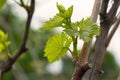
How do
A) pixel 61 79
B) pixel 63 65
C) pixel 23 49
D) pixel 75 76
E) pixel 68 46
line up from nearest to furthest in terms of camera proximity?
pixel 75 76
pixel 68 46
pixel 23 49
pixel 61 79
pixel 63 65

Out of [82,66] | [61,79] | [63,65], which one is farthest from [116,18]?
[63,65]

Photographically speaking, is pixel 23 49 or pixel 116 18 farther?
pixel 23 49

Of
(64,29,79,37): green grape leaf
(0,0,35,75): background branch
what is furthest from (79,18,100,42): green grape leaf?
(0,0,35,75): background branch

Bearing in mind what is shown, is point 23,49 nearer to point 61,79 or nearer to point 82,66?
point 82,66

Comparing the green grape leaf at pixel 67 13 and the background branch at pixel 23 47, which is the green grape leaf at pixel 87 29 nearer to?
the green grape leaf at pixel 67 13

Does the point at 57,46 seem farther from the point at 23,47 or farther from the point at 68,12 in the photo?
the point at 23,47

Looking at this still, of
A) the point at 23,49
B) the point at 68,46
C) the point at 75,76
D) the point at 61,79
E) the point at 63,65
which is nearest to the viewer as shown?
the point at 75,76

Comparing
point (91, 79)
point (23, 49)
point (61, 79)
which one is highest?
point (91, 79)
